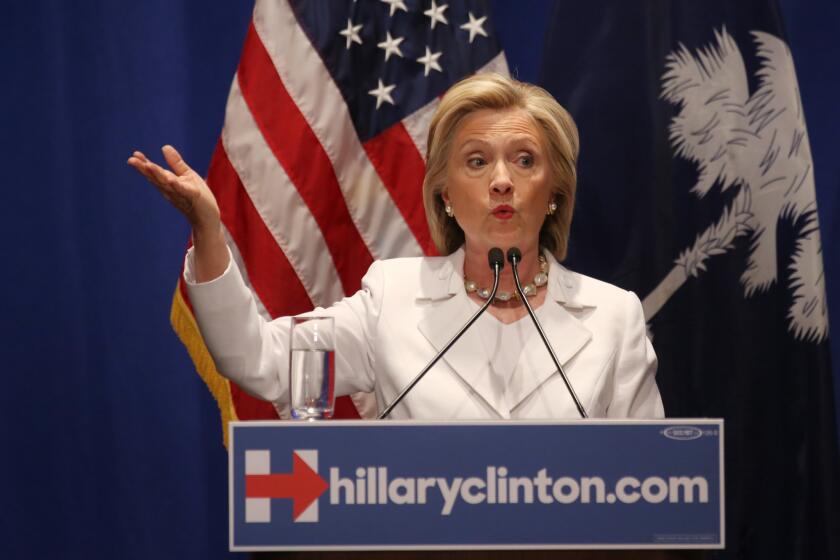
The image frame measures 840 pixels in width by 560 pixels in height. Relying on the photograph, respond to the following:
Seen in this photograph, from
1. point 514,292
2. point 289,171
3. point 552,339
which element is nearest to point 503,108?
point 514,292

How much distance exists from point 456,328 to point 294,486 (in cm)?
75

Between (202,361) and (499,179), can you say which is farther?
(202,361)

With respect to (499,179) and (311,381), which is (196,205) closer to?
(311,381)

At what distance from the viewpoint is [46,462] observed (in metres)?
2.92

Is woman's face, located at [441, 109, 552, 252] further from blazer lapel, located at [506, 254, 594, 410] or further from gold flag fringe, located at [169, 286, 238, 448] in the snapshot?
gold flag fringe, located at [169, 286, 238, 448]

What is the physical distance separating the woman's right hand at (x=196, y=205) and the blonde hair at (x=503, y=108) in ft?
1.74

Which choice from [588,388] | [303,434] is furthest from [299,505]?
[588,388]

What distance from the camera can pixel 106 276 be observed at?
297cm

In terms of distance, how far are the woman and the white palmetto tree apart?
2.00 ft

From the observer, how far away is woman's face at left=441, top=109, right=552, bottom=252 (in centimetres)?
198

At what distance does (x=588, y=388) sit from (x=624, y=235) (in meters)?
0.84

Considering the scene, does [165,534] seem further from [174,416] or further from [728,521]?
[728,521]

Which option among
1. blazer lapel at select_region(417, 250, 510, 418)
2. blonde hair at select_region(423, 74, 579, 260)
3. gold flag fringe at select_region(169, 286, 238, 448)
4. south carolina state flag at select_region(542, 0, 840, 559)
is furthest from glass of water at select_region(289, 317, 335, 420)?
south carolina state flag at select_region(542, 0, 840, 559)

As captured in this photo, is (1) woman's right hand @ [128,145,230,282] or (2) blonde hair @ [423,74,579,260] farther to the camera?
(2) blonde hair @ [423,74,579,260]
